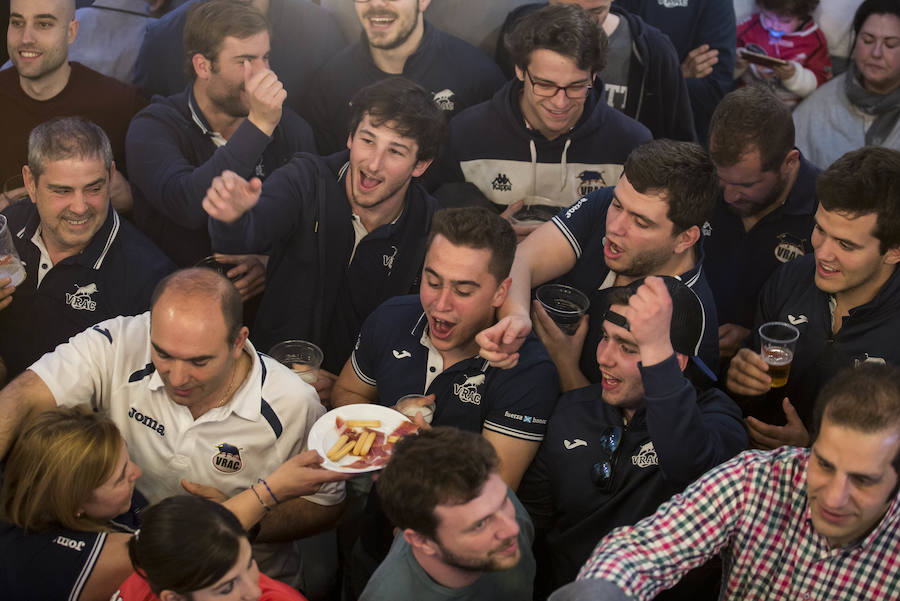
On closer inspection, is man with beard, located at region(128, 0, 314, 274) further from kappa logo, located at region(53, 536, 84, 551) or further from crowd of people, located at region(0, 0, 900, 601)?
kappa logo, located at region(53, 536, 84, 551)

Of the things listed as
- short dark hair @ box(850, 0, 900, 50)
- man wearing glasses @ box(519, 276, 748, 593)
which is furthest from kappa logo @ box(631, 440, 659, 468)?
short dark hair @ box(850, 0, 900, 50)

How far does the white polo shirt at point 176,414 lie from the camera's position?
348cm

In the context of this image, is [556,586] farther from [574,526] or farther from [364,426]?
[364,426]

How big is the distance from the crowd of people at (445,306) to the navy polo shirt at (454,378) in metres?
0.01

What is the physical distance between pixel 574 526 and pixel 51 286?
2344 mm

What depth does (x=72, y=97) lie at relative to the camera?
4805 millimetres

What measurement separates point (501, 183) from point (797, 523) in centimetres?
240

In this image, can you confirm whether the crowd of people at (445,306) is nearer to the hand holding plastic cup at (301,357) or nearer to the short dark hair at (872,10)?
the short dark hair at (872,10)

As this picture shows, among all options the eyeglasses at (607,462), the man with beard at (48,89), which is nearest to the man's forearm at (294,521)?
the eyeglasses at (607,462)

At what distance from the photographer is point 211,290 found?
3406mm

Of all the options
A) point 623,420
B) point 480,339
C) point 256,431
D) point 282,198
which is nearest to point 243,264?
point 282,198

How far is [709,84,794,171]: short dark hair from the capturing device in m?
4.30

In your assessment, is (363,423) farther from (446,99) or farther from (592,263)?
(446,99)

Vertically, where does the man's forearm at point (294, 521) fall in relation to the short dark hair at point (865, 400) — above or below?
below
